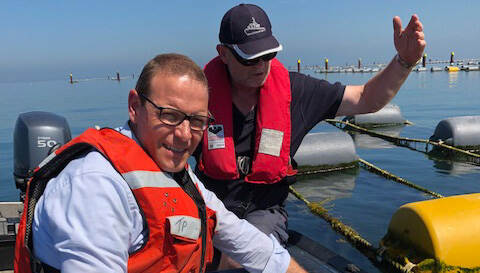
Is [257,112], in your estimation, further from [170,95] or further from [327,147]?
[327,147]

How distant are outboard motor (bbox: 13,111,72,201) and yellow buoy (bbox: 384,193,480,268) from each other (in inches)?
128

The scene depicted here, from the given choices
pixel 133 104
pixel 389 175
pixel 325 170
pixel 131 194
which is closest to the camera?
pixel 131 194

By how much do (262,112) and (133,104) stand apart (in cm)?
126

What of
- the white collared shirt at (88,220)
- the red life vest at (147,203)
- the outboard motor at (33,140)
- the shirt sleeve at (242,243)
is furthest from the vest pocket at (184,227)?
the outboard motor at (33,140)

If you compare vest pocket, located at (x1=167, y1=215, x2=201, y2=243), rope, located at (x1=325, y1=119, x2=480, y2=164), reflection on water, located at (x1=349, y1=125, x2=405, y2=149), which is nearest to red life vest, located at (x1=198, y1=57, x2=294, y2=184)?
vest pocket, located at (x1=167, y1=215, x2=201, y2=243)

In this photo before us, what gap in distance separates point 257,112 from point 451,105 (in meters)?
19.8

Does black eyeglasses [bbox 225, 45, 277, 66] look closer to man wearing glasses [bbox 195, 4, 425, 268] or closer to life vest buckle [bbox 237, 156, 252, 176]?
man wearing glasses [bbox 195, 4, 425, 268]

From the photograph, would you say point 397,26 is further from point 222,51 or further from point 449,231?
point 449,231

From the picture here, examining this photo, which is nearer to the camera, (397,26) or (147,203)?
(147,203)

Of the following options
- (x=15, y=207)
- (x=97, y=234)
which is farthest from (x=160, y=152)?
(x=15, y=207)

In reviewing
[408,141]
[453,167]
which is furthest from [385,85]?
[408,141]

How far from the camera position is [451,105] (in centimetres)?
1942

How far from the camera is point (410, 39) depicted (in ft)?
7.73

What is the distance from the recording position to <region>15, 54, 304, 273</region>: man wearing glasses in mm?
1239
